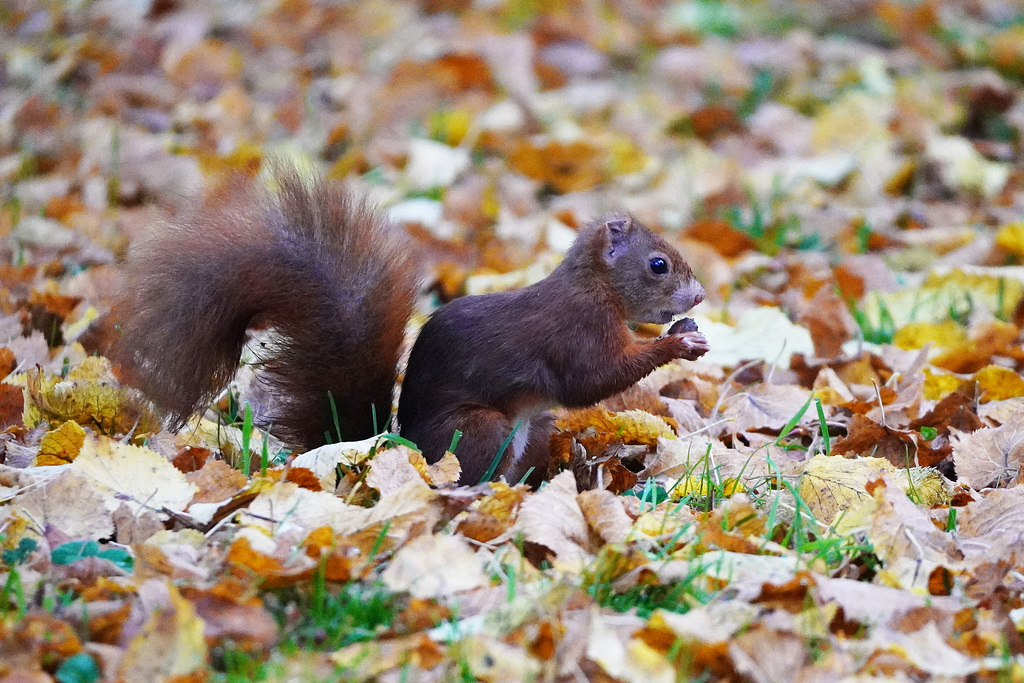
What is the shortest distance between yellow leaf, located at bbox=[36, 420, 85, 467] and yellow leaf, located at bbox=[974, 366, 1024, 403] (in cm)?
A: 215

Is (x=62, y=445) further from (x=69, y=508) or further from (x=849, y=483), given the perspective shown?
(x=849, y=483)

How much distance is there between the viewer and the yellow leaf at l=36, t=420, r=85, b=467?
2.33 metres

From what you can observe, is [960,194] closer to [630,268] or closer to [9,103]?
[630,268]

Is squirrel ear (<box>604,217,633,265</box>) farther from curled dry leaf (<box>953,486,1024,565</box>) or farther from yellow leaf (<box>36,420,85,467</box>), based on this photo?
yellow leaf (<box>36,420,85,467</box>)

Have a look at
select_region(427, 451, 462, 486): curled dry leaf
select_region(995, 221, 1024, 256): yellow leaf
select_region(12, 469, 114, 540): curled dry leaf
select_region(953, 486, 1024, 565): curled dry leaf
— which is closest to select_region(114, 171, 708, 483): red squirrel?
select_region(427, 451, 462, 486): curled dry leaf

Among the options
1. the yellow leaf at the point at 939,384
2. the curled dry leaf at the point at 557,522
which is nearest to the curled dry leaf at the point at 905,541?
A: the curled dry leaf at the point at 557,522

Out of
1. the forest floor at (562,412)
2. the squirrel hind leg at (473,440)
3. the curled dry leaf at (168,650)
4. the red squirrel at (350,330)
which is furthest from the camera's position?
the squirrel hind leg at (473,440)

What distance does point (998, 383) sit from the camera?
9.72 feet

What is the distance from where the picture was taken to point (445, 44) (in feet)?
21.3

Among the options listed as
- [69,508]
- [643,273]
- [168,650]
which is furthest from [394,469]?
[643,273]

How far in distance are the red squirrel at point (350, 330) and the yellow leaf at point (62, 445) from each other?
169 mm

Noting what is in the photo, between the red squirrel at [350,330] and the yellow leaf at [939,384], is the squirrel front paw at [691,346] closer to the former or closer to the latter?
the red squirrel at [350,330]

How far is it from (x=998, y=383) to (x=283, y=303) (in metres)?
1.80

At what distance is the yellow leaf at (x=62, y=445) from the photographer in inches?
91.7
